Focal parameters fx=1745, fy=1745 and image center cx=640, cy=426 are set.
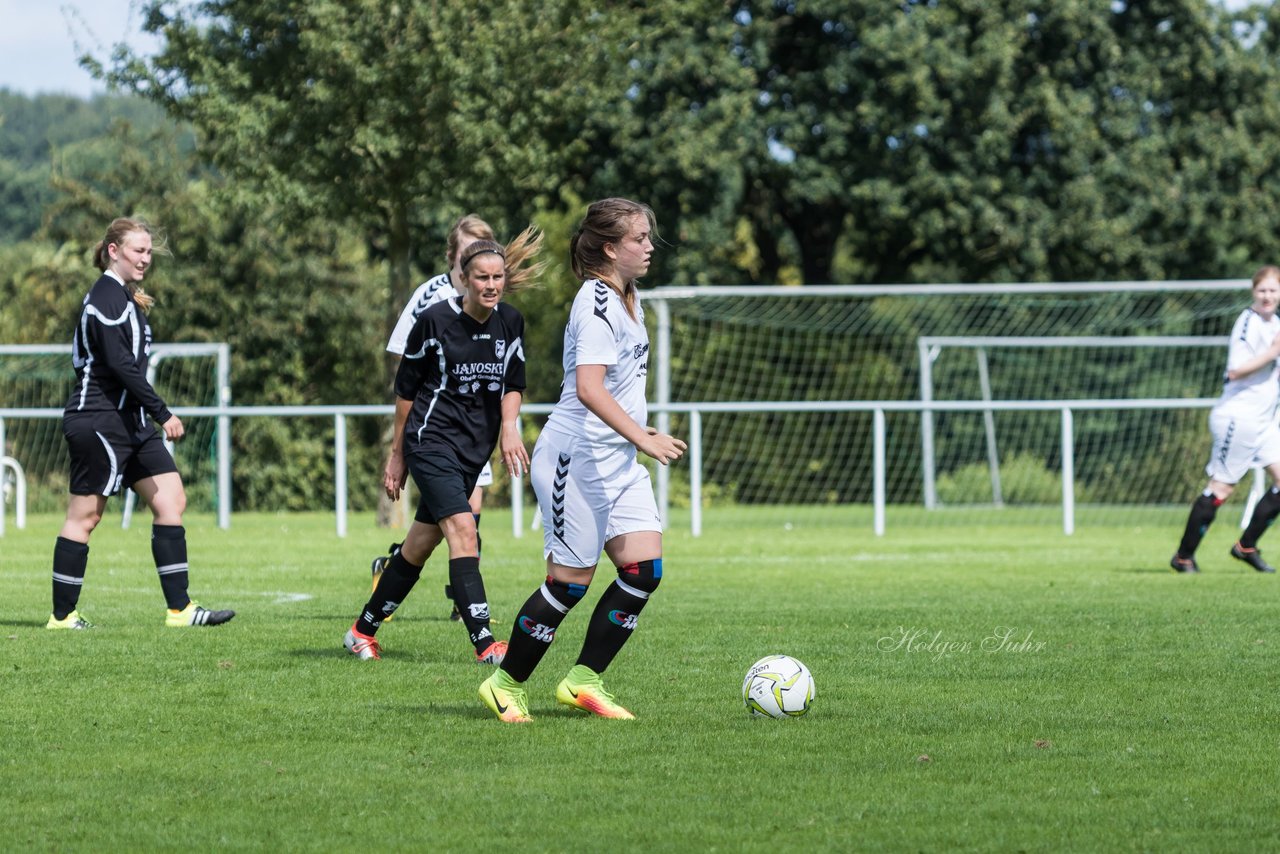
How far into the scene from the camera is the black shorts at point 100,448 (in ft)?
27.8

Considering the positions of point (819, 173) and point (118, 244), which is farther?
point (819, 173)

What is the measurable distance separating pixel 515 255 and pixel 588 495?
191 centimetres

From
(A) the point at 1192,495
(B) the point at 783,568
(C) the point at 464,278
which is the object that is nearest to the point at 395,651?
(C) the point at 464,278

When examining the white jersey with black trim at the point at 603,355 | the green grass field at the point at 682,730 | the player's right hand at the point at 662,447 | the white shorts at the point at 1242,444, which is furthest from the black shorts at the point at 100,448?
the white shorts at the point at 1242,444

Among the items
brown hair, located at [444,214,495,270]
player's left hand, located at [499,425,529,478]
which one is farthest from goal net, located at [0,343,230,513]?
player's left hand, located at [499,425,529,478]

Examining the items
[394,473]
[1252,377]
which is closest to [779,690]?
[394,473]

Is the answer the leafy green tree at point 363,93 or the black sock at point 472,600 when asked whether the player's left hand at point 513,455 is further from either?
the leafy green tree at point 363,93

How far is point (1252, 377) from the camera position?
1196 centimetres

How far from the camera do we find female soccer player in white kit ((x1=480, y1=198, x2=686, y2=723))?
19.0 feet

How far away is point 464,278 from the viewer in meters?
7.38

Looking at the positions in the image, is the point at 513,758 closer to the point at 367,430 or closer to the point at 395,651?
the point at 395,651

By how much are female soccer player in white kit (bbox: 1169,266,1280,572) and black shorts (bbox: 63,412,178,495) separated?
693 centimetres

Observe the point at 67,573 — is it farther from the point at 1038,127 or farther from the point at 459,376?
the point at 1038,127

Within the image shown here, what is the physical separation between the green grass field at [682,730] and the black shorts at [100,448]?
727 mm
